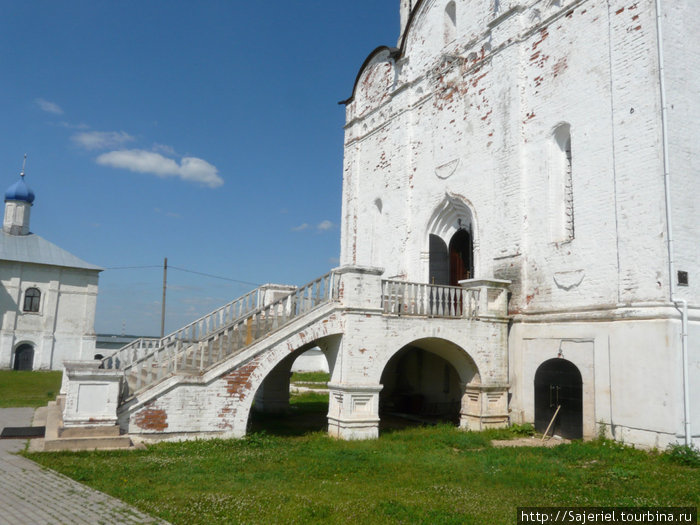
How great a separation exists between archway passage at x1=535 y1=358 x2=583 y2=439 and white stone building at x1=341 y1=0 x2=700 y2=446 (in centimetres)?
4

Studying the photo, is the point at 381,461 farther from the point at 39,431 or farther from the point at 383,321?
the point at 39,431

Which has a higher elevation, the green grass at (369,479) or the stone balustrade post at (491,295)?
the stone balustrade post at (491,295)

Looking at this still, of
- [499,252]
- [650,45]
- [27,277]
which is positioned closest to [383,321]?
[499,252]

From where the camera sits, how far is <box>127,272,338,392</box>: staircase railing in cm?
1137

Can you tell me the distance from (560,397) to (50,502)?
10.1 m

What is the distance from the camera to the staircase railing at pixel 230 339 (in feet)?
37.3

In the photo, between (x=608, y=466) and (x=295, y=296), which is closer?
(x=608, y=466)

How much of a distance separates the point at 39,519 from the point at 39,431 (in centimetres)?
647

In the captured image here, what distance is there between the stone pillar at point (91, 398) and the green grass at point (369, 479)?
33.4 inches

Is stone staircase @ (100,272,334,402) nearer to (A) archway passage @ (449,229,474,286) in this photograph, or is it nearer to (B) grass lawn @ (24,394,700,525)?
(B) grass lawn @ (24,394,700,525)

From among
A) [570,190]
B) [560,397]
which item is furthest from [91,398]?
[570,190]

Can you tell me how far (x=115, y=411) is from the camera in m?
10.2

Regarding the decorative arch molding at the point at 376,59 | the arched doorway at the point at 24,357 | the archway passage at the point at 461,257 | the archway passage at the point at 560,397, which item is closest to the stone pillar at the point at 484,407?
the archway passage at the point at 560,397

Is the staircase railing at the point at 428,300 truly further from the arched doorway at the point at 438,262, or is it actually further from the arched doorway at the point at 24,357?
the arched doorway at the point at 24,357
